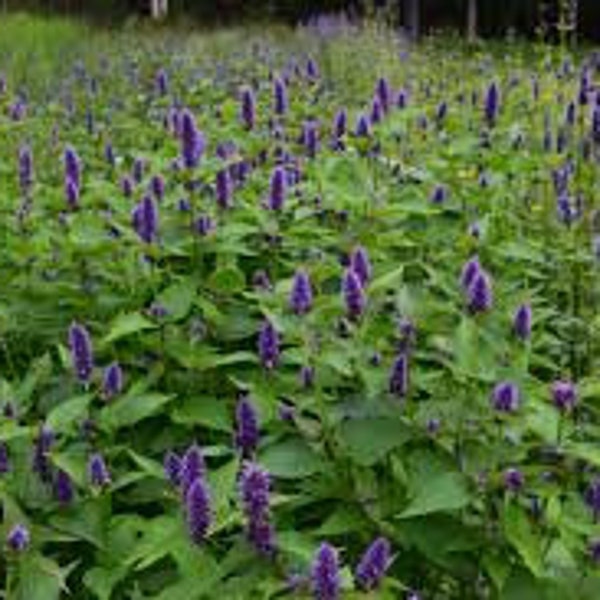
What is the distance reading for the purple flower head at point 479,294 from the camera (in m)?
2.50

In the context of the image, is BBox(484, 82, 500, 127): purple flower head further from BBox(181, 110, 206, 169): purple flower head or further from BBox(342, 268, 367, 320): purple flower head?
BBox(342, 268, 367, 320): purple flower head

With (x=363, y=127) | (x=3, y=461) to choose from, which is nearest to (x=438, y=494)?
(x=3, y=461)

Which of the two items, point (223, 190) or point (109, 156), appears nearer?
point (223, 190)

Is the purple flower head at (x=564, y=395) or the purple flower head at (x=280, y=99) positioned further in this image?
the purple flower head at (x=280, y=99)

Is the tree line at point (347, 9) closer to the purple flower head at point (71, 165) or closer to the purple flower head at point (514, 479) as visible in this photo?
the purple flower head at point (71, 165)

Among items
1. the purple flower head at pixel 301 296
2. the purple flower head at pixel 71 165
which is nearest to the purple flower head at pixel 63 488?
the purple flower head at pixel 301 296

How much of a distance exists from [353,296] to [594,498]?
60 centimetres

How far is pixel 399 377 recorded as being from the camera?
261 centimetres

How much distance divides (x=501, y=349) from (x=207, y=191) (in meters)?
1.47

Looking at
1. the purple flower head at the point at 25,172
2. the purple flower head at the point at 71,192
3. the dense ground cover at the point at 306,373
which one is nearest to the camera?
the dense ground cover at the point at 306,373

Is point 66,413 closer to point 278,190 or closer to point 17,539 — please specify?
point 17,539

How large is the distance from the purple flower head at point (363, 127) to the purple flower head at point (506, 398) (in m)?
1.28

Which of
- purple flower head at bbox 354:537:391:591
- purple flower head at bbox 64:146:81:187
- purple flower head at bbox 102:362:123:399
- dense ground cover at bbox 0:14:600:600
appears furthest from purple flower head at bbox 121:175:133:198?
purple flower head at bbox 354:537:391:591

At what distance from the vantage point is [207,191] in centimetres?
391
